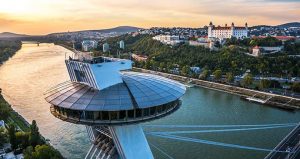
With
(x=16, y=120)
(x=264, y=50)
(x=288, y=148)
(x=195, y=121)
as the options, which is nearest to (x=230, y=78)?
(x=195, y=121)

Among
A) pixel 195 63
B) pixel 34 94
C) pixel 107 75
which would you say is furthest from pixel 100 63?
pixel 195 63

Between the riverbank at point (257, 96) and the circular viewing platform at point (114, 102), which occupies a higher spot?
the circular viewing platform at point (114, 102)

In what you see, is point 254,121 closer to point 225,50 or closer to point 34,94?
point 34,94

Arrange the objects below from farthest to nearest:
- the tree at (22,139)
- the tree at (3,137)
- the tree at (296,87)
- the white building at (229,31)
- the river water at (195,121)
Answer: the white building at (229,31)
the tree at (296,87)
the river water at (195,121)
the tree at (3,137)
the tree at (22,139)

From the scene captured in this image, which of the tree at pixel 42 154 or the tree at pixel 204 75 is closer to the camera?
the tree at pixel 42 154

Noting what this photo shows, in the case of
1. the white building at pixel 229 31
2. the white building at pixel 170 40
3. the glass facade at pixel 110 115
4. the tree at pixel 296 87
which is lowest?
the tree at pixel 296 87

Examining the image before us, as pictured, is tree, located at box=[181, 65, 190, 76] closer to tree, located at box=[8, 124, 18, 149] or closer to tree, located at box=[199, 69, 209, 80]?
tree, located at box=[199, 69, 209, 80]

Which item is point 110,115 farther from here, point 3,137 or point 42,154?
point 3,137

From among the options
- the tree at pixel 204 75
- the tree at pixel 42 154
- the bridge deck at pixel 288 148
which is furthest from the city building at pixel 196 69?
the tree at pixel 42 154

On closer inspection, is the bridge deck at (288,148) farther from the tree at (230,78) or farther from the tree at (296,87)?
the tree at (230,78)
